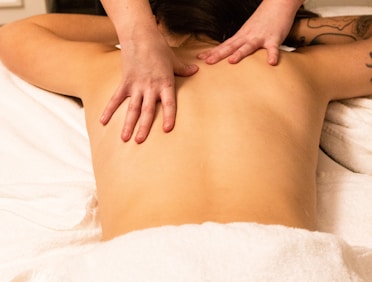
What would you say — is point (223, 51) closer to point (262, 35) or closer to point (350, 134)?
point (262, 35)

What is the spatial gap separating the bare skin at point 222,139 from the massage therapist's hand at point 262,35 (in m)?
0.02

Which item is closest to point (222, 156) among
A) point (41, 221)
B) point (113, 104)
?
point (113, 104)

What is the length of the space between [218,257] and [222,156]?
239 mm

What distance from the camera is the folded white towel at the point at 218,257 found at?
57 cm

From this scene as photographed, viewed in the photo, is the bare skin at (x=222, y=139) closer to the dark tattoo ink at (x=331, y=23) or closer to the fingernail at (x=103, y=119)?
the fingernail at (x=103, y=119)

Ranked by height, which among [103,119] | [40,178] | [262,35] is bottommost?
[40,178]

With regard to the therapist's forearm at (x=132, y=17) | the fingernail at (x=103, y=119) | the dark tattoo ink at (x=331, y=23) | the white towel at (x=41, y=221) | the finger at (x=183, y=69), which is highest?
the therapist's forearm at (x=132, y=17)

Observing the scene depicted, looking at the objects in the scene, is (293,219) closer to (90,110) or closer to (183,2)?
(90,110)

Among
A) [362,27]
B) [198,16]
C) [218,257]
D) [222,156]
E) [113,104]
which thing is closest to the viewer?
[218,257]

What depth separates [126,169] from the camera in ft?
2.66

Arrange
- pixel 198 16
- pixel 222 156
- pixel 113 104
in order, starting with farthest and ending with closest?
pixel 198 16 → pixel 113 104 → pixel 222 156

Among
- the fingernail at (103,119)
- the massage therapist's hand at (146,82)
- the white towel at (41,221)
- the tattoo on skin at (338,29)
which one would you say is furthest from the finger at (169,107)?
the tattoo on skin at (338,29)

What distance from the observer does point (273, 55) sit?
0.97 meters

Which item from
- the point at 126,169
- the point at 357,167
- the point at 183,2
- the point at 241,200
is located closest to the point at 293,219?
the point at 241,200
